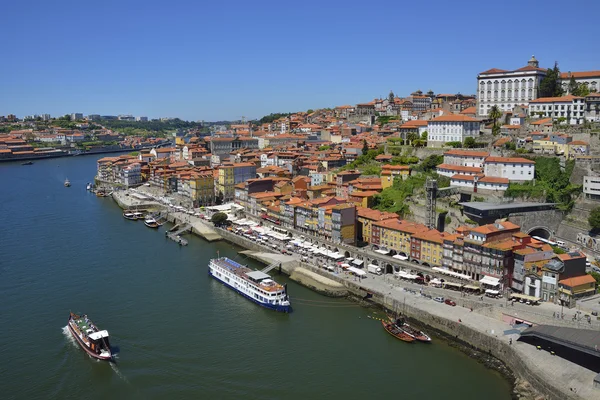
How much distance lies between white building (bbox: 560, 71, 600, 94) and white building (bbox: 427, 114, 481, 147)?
8607 mm

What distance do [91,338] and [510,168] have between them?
1927 centimetres

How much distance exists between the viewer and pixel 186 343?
15.2 m

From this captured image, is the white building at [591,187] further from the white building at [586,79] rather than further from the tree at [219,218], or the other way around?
the tree at [219,218]

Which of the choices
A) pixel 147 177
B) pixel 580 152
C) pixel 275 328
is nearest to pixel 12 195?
pixel 147 177

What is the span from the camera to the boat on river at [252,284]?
1772 centimetres

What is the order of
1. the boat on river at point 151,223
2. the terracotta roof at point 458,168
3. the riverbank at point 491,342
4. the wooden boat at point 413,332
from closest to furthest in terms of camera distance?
the riverbank at point 491,342, the wooden boat at point 413,332, the terracotta roof at point 458,168, the boat on river at point 151,223

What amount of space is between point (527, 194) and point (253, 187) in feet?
51.6

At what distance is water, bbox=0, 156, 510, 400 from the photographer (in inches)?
516

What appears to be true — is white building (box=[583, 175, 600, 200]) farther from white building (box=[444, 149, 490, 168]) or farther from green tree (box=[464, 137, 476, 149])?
green tree (box=[464, 137, 476, 149])

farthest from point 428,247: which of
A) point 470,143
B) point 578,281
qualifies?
point 470,143

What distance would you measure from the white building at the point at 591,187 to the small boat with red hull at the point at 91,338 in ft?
62.7

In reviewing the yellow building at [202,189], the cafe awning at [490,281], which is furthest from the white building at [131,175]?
the cafe awning at [490,281]

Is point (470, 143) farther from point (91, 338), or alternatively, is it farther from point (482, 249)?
point (91, 338)

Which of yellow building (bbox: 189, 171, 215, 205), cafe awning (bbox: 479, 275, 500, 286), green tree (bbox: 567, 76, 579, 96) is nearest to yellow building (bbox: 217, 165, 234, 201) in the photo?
yellow building (bbox: 189, 171, 215, 205)
